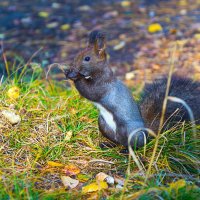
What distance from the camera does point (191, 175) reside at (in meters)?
3.17

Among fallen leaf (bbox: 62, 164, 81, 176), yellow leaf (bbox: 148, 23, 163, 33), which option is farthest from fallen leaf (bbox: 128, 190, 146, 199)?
yellow leaf (bbox: 148, 23, 163, 33)

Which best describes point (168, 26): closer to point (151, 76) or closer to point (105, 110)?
point (151, 76)

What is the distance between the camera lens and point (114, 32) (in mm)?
6426

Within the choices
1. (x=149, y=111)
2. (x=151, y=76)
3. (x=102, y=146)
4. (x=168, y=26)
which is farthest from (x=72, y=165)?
(x=168, y=26)

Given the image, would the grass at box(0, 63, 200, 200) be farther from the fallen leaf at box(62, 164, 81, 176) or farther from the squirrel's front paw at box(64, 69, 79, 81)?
the squirrel's front paw at box(64, 69, 79, 81)

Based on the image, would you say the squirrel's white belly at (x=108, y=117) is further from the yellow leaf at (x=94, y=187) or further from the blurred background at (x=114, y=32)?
the blurred background at (x=114, y=32)

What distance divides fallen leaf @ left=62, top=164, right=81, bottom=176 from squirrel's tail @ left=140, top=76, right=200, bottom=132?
0.57 m

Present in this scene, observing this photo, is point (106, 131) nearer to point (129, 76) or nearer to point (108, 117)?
point (108, 117)

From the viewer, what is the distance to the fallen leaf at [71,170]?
10.5 ft

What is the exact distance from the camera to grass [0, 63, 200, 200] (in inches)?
114

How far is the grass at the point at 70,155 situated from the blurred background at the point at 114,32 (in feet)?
4.92

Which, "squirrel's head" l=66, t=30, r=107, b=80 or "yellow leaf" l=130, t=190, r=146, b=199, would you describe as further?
"squirrel's head" l=66, t=30, r=107, b=80

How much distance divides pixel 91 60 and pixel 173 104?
64cm

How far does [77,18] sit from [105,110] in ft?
12.4
